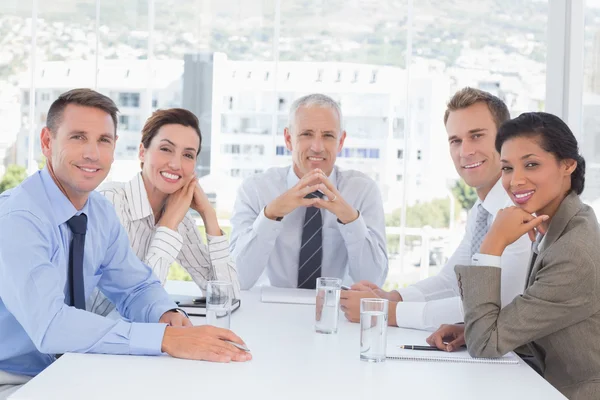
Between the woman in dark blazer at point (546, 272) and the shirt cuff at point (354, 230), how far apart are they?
1029 mm

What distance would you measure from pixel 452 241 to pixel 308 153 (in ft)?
8.51

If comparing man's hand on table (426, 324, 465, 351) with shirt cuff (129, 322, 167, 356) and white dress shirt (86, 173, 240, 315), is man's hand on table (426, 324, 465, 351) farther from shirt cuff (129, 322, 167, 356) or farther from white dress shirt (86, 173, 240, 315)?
white dress shirt (86, 173, 240, 315)

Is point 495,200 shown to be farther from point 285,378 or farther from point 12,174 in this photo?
point 12,174

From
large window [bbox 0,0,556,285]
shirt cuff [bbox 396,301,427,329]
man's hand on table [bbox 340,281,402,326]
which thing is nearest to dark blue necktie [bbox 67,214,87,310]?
man's hand on table [bbox 340,281,402,326]

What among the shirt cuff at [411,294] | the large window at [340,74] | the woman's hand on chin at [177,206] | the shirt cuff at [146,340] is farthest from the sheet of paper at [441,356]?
the large window at [340,74]

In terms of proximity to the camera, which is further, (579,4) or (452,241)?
(452,241)

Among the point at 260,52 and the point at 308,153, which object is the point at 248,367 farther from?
the point at 260,52

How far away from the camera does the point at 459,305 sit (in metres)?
2.41

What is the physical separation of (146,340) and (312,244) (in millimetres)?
1600

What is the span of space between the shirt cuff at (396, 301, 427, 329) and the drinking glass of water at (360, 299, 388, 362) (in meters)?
0.48

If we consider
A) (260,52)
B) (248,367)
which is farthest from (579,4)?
(248,367)

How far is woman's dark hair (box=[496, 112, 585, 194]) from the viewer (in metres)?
2.20

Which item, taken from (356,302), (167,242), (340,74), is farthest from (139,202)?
(340,74)

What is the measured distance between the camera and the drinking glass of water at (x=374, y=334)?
1.95 m
